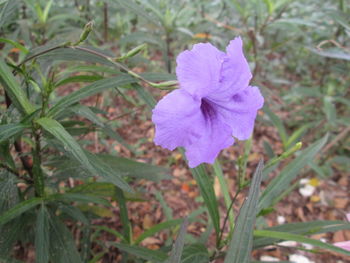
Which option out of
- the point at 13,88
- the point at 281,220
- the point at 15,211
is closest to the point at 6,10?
the point at 13,88


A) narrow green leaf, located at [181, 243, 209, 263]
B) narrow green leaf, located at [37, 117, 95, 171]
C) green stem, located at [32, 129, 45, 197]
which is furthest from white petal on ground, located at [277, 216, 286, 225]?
narrow green leaf, located at [37, 117, 95, 171]

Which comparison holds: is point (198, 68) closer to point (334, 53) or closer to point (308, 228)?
point (308, 228)

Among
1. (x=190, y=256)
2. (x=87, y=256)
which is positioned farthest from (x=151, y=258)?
(x=87, y=256)

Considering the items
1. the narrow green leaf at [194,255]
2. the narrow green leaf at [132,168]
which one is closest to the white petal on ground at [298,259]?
the narrow green leaf at [194,255]

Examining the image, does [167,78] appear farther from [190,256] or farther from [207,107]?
[190,256]

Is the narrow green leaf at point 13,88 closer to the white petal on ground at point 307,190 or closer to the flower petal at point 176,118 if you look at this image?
the flower petal at point 176,118

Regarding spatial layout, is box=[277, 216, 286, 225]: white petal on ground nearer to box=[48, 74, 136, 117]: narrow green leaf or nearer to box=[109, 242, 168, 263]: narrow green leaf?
box=[109, 242, 168, 263]: narrow green leaf
